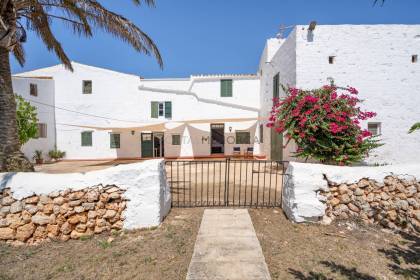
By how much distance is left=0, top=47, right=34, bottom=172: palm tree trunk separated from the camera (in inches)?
206

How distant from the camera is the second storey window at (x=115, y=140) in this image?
17.8 meters

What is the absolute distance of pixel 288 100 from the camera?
7789 mm

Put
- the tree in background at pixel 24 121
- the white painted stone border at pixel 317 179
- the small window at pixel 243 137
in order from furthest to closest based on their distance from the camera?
1. the small window at pixel 243 137
2. the tree in background at pixel 24 121
3. the white painted stone border at pixel 317 179

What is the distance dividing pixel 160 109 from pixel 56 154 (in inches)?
344

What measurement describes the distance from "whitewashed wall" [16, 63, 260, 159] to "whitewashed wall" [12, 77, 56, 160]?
41 centimetres

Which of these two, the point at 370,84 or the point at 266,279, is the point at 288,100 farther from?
the point at 266,279

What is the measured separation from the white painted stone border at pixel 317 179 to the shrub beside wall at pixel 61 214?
375 cm

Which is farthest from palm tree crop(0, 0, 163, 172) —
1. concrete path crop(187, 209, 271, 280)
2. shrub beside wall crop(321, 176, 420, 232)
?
shrub beside wall crop(321, 176, 420, 232)

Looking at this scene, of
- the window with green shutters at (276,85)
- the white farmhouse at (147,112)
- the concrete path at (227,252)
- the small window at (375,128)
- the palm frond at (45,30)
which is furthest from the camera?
the white farmhouse at (147,112)

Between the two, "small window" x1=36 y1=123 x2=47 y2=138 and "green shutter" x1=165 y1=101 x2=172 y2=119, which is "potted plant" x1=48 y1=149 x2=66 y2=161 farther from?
"green shutter" x1=165 y1=101 x2=172 y2=119

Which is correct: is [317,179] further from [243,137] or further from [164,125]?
[164,125]

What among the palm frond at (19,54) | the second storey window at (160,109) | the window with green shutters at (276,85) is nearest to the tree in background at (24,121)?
the palm frond at (19,54)

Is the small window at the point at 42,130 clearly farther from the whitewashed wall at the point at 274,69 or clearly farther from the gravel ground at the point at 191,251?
the whitewashed wall at the point at 274,69

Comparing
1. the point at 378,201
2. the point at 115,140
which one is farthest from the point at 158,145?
the point at 378,201
